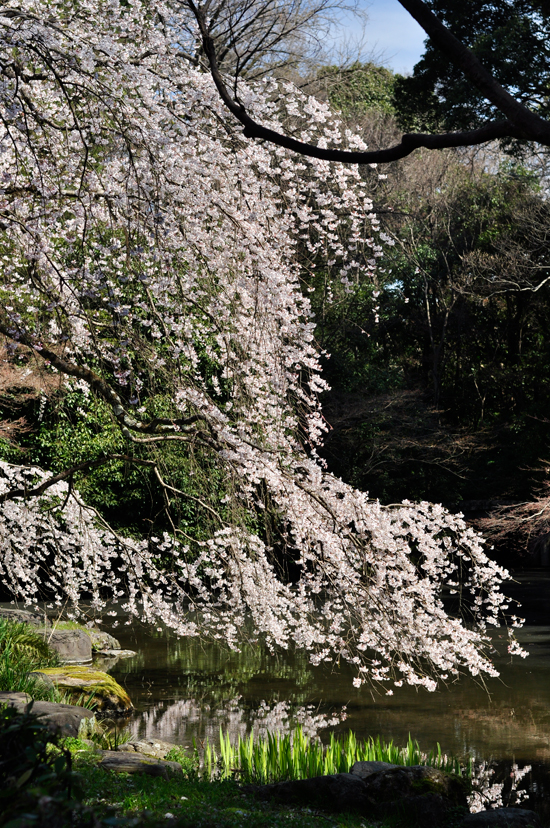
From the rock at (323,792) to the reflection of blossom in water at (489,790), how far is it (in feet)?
3.54

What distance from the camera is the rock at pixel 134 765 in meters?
4.25

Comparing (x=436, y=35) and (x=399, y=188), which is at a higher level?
(x=399, y=188)

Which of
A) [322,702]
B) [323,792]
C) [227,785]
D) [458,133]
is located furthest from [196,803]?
[322,702]

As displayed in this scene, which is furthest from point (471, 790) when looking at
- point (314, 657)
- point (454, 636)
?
point (314, 657)

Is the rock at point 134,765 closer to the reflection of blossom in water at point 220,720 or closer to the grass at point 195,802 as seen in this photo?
the grass at point 195,802

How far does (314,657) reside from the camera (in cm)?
573

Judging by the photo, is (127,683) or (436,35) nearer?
(436,35)

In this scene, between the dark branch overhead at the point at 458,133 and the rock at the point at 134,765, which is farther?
the rock at the point at 134,765

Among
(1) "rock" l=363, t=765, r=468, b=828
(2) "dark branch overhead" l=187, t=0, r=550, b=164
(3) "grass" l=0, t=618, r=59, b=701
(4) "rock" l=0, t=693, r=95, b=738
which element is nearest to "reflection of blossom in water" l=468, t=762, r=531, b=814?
(1) "rock" l=363, t=765, r=468, b=828

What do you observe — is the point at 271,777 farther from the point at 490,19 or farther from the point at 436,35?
the point at 490,19

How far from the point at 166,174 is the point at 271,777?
367 centimetres

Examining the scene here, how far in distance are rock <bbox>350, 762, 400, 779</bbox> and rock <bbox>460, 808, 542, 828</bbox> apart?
64 centimetres

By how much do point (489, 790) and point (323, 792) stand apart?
5.65 feet

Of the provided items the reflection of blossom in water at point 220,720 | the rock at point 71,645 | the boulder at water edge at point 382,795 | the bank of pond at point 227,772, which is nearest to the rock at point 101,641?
the rock at point 71,645
